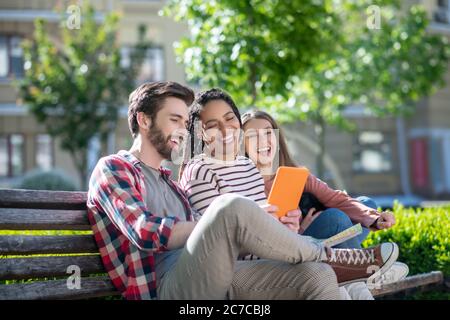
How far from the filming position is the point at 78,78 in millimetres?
18875

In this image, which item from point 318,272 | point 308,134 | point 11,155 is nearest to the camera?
point 318,272

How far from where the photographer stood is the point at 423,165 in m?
26.0

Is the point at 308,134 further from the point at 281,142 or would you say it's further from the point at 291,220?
the point at 291,220

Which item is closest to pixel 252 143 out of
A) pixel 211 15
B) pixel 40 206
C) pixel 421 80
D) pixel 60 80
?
pixel 40 206

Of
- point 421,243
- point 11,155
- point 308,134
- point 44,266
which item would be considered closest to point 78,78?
point 11,155

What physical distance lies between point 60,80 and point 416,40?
838 cm

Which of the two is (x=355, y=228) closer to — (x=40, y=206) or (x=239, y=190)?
(x=239, y=190)

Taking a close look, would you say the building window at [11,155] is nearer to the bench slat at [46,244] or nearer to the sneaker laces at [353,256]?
the bench slat at [46,244]

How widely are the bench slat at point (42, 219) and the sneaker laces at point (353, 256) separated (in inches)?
46.4

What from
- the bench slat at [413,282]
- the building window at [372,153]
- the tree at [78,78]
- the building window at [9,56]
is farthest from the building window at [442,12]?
the bench slat at [413,282]

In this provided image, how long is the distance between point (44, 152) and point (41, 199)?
20.0m

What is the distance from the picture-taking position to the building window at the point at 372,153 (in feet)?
86.9
